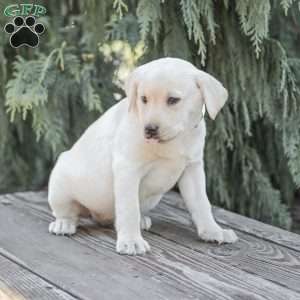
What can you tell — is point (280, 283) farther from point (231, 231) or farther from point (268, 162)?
point (268, 162)

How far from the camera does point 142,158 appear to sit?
2314mm

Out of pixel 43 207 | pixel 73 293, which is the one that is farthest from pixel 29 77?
pixel 73 293

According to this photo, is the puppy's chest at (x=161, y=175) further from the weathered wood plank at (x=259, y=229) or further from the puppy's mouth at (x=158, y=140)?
the weathered wood plank at (x=259, y=229)

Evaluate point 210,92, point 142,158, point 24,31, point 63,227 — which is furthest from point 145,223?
point 24,31

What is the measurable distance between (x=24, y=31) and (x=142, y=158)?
1092mm

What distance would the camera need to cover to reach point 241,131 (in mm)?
3471

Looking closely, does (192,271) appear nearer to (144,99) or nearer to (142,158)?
(142,158)

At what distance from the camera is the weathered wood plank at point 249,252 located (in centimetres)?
216

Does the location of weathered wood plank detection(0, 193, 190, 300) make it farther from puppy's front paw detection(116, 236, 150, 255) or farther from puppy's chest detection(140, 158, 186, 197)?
puppy's chest detection(140, 158, 186, 197)

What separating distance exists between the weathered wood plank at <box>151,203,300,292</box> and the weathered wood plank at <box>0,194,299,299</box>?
46mm

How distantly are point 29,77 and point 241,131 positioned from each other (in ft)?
3.69

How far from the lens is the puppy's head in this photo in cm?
215

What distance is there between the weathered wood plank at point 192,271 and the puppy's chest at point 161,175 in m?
0.21

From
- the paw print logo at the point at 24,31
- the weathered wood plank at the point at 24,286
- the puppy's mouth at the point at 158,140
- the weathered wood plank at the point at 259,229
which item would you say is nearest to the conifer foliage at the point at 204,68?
the paw print logo at the point at 24,31
